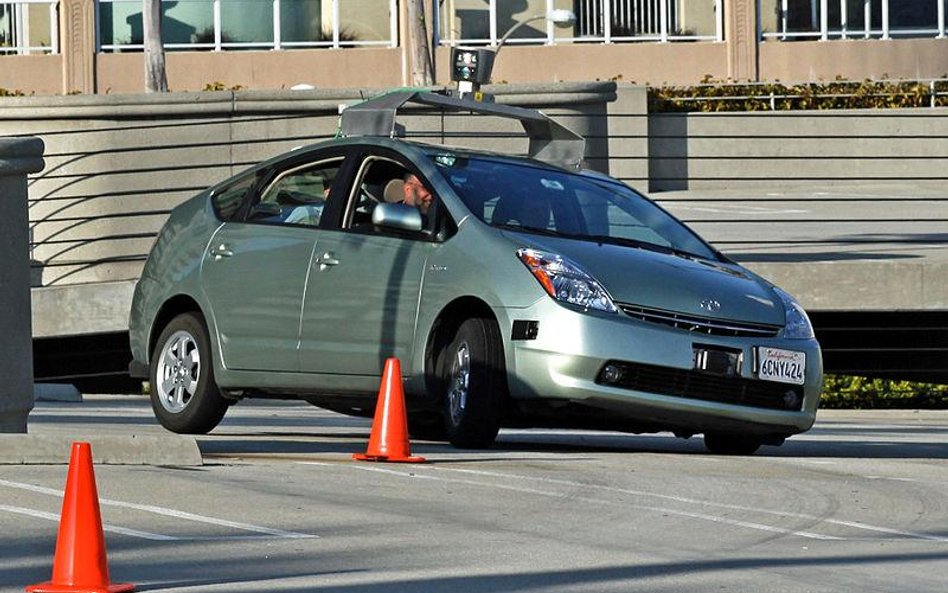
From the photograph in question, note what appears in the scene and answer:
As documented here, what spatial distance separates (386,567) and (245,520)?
3.33ft

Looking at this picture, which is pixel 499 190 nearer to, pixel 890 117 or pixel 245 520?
pixel 245 520

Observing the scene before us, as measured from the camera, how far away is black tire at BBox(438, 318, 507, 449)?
34.1 feet

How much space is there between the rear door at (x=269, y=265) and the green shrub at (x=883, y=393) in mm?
10747

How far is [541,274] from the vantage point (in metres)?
10.4

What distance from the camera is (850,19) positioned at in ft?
143

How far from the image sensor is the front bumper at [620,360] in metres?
10.2

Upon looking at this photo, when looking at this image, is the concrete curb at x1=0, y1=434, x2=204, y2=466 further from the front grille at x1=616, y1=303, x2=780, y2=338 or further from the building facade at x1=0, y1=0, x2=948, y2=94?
the building facade at x1=0, y1=0, x2=948, y2=94

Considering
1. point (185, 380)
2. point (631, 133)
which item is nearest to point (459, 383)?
point (185, 380)

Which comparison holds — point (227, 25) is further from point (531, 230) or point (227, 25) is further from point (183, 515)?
point (183, 515)

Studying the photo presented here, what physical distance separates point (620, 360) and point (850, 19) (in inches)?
1356

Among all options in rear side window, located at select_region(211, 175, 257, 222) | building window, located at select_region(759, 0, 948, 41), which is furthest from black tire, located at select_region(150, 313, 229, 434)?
building window, located at select_region(759, 0, 948, 41)

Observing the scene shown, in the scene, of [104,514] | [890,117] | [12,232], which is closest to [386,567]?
[104,514]

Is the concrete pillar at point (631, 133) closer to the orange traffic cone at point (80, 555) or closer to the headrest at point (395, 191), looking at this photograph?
the headrest at point (395, 191)

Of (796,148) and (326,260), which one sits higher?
(796,148)
